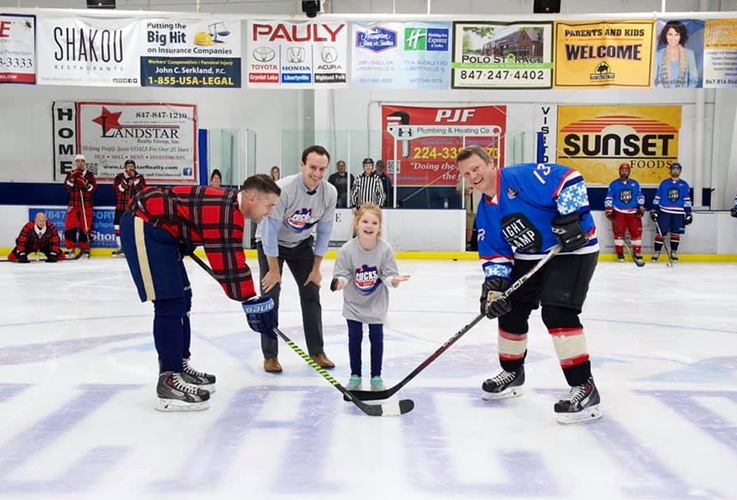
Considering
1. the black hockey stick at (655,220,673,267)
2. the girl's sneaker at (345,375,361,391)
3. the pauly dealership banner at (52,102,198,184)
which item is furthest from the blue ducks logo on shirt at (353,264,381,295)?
the pauly dealership banner at (52,102,198,184)

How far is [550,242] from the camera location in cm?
310

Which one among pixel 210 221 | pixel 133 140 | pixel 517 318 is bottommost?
pixel 517 318

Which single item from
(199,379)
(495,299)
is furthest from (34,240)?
(495,299)

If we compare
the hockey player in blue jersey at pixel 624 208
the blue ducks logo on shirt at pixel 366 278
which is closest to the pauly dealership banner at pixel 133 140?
the hockey player in blue jersey at pixel 624 208

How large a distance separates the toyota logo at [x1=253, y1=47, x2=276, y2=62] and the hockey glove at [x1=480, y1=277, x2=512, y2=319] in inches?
260

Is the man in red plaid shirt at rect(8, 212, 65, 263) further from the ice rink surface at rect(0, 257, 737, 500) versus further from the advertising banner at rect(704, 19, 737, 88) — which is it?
the advertising banner at rect(704, 19, 737, 88)

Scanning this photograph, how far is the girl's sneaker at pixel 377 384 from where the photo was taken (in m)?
3.41

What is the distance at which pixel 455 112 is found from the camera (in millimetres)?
12422

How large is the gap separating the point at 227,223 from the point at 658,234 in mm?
9051

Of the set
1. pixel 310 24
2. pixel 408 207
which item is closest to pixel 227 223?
pixel 310 24

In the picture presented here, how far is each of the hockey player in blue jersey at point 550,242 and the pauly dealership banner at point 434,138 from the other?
7.95m

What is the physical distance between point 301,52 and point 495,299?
665cm

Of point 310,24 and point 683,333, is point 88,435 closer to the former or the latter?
point 683,333

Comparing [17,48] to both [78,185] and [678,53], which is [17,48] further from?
[678,53]
